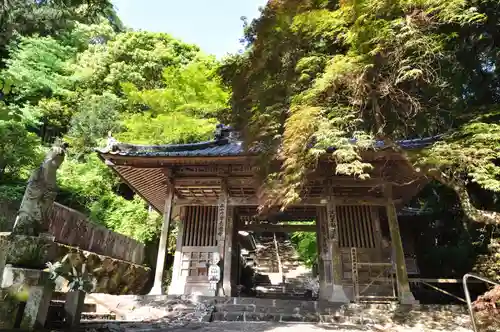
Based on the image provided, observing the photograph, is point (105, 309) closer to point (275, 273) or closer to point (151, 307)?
point (151, 307)

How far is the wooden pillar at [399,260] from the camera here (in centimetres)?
919

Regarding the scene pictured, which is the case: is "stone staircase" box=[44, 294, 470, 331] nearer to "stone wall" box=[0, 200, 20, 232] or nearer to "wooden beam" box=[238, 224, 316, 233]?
"stone wall" box=[0, 200, 20, 232]

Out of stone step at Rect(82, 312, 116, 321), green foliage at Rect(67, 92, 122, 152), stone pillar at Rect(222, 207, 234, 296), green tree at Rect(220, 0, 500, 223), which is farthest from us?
green foliage at Rect(67, 92, 122, 152)

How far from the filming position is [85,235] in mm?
11984

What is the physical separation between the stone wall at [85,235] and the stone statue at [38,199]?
519cm

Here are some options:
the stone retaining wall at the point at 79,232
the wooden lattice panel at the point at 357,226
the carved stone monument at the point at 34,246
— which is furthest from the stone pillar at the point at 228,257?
the carved stone monument at the point at 34,246

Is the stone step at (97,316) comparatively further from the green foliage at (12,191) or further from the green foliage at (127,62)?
the green foliage at (127,62)

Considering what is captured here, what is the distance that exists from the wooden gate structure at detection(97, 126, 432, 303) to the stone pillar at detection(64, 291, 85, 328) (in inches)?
168

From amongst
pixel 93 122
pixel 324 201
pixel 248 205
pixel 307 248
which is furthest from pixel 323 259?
pixel 93 122

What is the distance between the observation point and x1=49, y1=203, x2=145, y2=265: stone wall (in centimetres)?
1064

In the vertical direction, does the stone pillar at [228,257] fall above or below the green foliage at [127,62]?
below

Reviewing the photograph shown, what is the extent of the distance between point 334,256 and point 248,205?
124 inches

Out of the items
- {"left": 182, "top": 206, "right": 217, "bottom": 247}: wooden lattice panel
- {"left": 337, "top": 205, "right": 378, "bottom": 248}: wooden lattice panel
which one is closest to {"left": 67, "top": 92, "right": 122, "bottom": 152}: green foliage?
{"left": 182, "top": 206, "right": 217, "bottom": 247}: wooden lattice panel

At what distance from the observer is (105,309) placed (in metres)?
8.38
